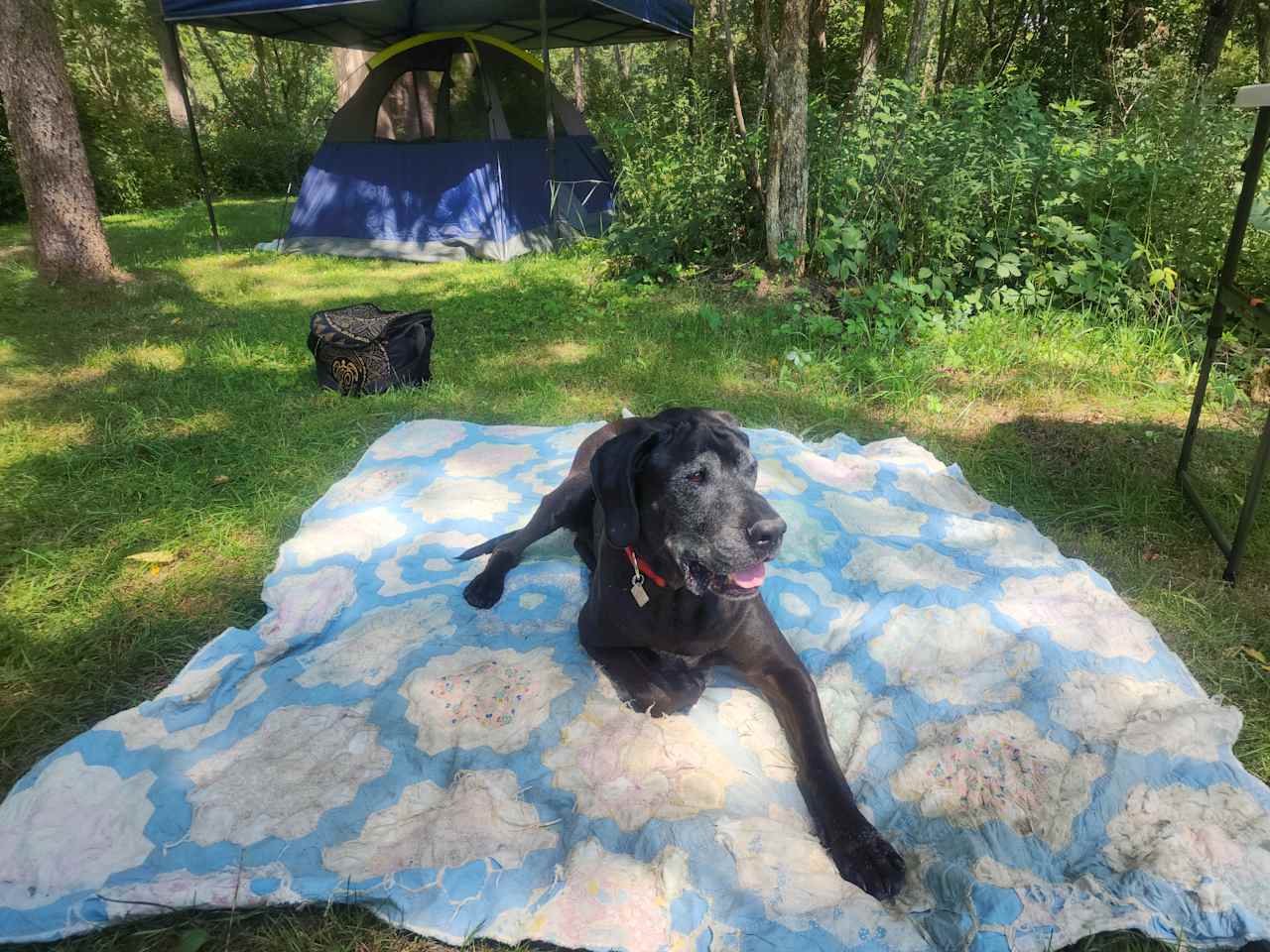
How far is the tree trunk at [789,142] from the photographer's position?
19.3ft

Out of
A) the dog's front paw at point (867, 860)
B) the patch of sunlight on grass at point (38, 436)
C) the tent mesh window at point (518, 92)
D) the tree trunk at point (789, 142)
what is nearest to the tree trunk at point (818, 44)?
the tent mesh window at point (518, 92)

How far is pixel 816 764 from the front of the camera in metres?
2.04

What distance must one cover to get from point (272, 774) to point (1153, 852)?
228 cm

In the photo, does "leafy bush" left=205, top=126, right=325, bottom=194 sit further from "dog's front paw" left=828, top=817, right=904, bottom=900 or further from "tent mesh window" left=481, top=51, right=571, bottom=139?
"dog's front paw" left=828, top=817, right=904, bottom=900

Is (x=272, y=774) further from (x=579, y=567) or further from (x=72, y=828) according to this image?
(x=579, y=567)

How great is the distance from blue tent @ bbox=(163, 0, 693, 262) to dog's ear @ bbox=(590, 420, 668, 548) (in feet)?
23.0

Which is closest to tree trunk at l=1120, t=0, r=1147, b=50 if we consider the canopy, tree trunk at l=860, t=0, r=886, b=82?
tree trunk at l=860, t=0, r=886, b=82

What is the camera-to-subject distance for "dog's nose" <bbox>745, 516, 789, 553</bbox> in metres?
1.92

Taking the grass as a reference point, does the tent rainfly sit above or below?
above

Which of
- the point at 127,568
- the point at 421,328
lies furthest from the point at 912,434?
the point at 127,568

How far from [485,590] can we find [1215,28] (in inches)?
581

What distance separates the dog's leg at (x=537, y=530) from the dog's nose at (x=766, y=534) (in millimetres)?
1013

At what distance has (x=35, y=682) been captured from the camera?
2.55 m

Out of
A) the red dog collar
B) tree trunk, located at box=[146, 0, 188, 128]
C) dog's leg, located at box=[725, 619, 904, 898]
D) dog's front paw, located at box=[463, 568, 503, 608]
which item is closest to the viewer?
dog's leg, located at box=[725, 619, 904, 898]
